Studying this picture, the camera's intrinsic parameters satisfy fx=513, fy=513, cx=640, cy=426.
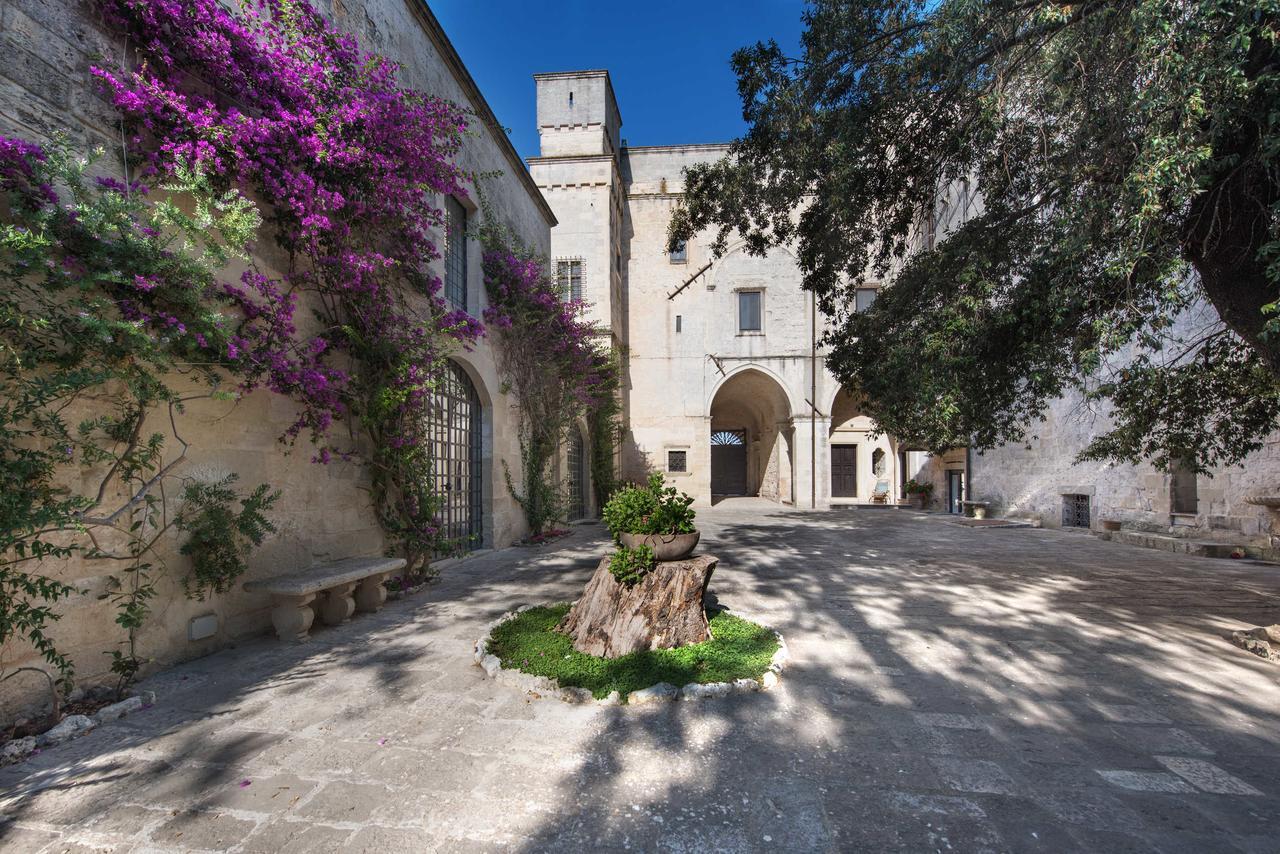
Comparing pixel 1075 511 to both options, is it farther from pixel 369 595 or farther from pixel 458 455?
pixel 369 595

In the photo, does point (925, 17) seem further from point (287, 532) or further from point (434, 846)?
point (287, 532)

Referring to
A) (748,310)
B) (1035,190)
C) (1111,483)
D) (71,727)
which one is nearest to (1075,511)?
(1111,483)

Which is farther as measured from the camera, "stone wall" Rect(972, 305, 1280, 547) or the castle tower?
the castle tower

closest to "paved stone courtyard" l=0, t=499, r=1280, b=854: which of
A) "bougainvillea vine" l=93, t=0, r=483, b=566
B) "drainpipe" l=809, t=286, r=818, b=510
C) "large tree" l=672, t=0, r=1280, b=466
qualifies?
"bougainvillea vine" l=93, t=0, r=483, b=566

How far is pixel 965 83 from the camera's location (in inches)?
182

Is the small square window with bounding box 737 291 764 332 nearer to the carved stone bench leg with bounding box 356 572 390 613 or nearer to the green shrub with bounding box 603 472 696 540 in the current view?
the green shrub with bounding box 603 472 696 540

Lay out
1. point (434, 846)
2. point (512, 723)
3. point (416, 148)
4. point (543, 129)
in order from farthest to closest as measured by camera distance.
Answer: point (543, 129)
point (416, 148)
point (512, 723)
point (434, 846)

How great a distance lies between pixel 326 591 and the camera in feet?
14.0

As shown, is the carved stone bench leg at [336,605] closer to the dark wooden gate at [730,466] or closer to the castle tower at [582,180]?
the castle tower at [582,180]

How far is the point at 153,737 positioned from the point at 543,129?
1723 cm

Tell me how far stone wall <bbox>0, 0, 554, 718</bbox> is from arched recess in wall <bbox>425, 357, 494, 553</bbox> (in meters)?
0.48

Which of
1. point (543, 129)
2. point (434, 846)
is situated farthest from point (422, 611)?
point (543, 129)

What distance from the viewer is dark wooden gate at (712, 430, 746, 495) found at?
24031mm

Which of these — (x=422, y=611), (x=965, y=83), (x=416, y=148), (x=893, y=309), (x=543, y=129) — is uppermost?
(x=543, y=129)
